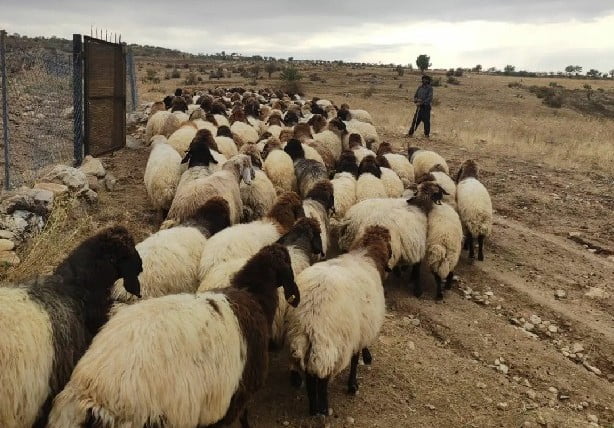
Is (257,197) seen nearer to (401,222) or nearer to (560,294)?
(401,222)

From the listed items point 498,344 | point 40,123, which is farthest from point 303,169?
point 40,123

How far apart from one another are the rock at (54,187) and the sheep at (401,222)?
410 centimetres

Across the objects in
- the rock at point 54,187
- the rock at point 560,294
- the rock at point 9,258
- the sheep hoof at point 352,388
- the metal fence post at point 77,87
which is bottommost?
the sheep hoof at point 352,388

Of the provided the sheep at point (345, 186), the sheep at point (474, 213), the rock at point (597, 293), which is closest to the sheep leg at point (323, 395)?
the sheep at point (345, 186)

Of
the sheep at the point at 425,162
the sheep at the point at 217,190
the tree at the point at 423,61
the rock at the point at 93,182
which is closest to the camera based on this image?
the sheep at the point at 217,190

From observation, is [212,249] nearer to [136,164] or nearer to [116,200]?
[116,200]

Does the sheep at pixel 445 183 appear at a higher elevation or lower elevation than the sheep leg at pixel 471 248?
higher

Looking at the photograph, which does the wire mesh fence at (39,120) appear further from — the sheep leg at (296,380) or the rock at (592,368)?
the rock at (592,368)

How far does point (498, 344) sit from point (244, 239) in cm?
318

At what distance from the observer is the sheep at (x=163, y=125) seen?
1188cm

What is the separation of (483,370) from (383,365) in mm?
1082

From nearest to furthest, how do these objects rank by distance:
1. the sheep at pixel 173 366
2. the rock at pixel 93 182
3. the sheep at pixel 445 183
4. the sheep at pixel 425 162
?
the sheep at pixel 173 366
the sheep at pixel 445 183
the rock at pixel 93 182
the sheep at pixel 425 162

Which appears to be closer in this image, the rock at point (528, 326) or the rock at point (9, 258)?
the rock at point (9, 258)

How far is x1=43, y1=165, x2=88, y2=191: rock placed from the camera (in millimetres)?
7551
